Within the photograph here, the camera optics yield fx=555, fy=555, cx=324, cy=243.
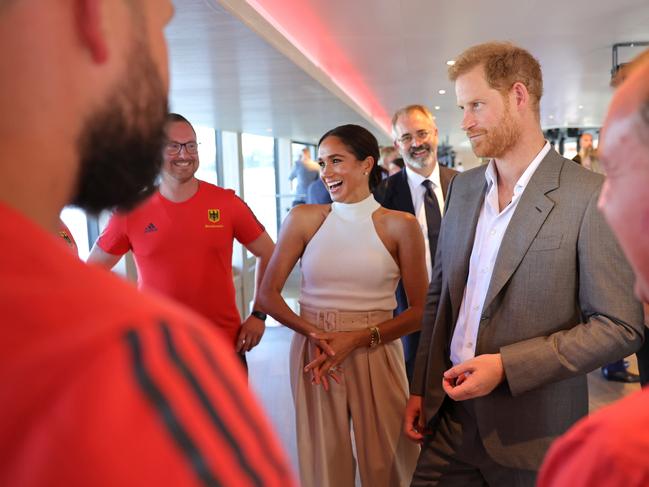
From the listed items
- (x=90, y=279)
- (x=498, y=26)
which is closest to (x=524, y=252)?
(x=90, y=279)

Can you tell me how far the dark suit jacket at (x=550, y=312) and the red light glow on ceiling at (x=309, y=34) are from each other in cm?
224

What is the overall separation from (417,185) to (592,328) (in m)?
2.00

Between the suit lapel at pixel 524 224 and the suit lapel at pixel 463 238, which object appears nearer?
the suit lapel at pixel 524 224

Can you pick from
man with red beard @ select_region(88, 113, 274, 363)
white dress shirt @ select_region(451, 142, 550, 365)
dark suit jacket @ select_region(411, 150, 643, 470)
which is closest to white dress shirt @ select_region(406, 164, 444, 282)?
man with red beard @ select_region(88, 113, 274, 363)

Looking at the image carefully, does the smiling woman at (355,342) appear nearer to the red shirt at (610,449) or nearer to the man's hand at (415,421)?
the man's hand at (415,421)

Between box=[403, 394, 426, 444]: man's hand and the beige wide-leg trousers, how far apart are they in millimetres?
237

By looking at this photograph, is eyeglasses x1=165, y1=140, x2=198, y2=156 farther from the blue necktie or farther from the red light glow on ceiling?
the blue necktie

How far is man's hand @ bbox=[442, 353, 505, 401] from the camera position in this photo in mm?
1653

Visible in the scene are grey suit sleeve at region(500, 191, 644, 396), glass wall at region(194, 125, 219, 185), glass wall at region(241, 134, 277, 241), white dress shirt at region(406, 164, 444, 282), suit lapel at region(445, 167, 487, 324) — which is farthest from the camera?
glass wall at region(241, 134, 277, 241)

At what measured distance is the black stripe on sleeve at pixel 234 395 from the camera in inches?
16.3

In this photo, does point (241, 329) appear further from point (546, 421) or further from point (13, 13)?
point (13, 13)

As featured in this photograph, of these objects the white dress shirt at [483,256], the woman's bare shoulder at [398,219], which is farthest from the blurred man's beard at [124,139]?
the woman's bare shoulder at [398,219]

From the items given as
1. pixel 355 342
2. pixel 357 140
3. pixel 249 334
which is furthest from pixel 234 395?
pixel 249 334

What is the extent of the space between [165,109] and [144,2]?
0.35 ft
